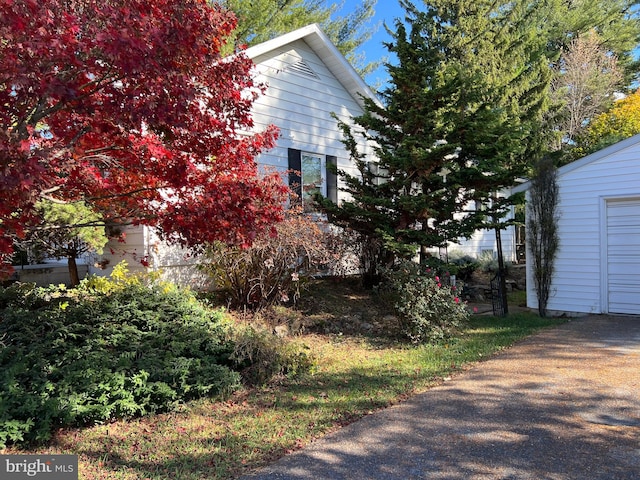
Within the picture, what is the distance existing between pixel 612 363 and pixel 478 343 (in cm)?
195

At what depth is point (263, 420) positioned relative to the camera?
448 centimetres

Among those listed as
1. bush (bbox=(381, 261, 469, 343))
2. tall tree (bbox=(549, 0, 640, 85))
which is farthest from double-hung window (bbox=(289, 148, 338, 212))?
tall tree (bbox=(549, 0, 640, 85))

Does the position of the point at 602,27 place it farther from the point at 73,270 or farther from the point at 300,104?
the point at 73,270

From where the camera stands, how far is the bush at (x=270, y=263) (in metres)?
7.60

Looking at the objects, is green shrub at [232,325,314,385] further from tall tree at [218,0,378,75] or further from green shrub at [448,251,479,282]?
tall tree at [218,0,378,75]

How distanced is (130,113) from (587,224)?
31.5 feet

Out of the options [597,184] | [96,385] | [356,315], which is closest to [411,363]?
[356,315]

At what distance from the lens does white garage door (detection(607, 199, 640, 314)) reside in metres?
9.27

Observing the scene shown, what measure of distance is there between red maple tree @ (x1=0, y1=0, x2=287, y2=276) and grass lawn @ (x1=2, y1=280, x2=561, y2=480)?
5.96 ft

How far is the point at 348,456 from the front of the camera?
3.67 meters

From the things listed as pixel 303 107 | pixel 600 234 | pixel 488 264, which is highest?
pixel 303 107

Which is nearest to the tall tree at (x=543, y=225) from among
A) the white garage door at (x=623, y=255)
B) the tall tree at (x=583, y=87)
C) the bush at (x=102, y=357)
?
the white garage door at (x=623, y=255)

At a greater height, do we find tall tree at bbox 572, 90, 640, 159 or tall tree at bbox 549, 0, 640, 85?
tall tree at bbox 549, 0, 640, 85

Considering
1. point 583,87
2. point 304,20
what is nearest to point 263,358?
point 304,20
